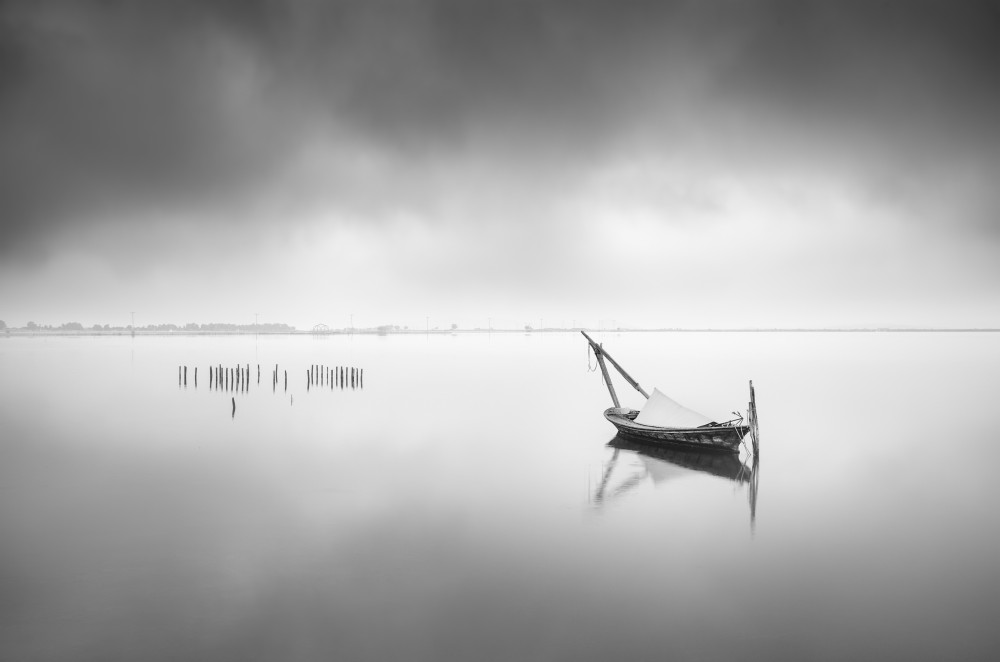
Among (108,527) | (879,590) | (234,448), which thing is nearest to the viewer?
(879,590)

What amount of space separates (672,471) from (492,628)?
1631 centimetres

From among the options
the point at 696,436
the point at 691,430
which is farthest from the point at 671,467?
the point at 696,436

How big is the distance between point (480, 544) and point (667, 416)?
1638 centimetres

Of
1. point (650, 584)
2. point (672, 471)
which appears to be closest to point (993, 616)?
point (650, 584)

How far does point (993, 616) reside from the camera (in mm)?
13211

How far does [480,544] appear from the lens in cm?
1784

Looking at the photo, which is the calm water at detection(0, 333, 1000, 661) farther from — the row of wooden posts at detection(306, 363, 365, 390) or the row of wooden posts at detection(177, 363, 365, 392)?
the row of wooden posts at detection(306, 363, 365, 390)

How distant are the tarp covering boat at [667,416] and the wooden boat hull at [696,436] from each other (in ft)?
1.92

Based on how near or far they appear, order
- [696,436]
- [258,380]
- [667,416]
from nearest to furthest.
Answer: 1. [696,436]
2. [667,416]
3. [258,380]

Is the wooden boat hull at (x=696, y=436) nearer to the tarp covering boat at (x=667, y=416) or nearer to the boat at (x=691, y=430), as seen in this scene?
the boat at (x=691, y=430)

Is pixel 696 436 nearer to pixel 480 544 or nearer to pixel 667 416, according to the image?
pixel 667 416

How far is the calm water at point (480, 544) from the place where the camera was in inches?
488

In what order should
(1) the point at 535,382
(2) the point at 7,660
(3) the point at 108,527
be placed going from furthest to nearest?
(1) the point at 535,382
(3) the point at 108,527
(2) the point at 7,660

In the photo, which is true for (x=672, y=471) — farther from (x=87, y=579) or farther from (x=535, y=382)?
(x=535, y=382)
